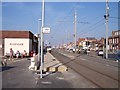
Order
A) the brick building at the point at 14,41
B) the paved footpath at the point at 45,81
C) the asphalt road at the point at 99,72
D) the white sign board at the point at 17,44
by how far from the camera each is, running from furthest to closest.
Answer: the white sign board at the point at 17,44 → the brick building at the point at 14,41 → the asphalt road at the point at 99,72 → the paved footpath at the point at 45,81

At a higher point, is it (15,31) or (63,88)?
(15,31)

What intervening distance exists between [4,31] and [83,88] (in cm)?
4608

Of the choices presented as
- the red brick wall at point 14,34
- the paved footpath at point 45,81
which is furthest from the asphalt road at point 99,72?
the red brick wall at point 14,34

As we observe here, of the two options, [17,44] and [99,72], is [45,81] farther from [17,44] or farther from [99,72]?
[17,44]

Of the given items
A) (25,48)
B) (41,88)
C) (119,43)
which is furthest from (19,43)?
(119,43)

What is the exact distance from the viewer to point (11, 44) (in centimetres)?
5603

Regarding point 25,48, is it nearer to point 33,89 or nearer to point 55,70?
point 55,70

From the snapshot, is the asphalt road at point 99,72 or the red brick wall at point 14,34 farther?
the red brick wall at point 14,34

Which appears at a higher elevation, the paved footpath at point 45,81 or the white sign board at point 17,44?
the white sign board at point 17,44

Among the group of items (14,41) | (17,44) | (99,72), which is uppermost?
(14,41)

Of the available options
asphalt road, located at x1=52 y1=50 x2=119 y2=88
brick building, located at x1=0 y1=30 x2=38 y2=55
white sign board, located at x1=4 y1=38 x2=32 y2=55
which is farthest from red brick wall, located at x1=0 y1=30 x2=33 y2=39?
asphalt road, located at x1=52 y1=50 x2=119 y2=88

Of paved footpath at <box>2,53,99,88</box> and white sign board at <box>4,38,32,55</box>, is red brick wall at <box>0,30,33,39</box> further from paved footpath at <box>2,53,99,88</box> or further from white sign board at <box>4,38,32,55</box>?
paved footpath at <box>2,53,99,88</box>

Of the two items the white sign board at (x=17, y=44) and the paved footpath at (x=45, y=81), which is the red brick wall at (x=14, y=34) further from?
the paved footpath at (x=45, y=81)

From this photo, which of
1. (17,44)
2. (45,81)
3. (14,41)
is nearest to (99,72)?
(45,81)
